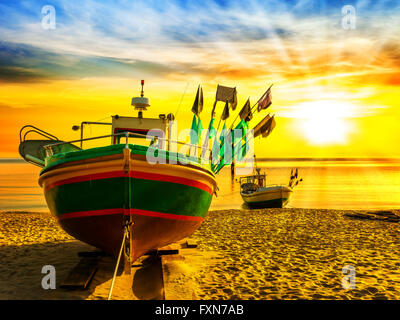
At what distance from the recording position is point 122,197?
16.9ft

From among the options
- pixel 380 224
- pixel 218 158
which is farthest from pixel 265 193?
pixel 218 158

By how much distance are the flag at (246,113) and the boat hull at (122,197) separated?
5442 millimetres

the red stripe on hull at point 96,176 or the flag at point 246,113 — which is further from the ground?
the flag at point 246,113

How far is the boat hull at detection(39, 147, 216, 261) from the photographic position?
5133mm

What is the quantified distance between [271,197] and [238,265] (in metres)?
13.3

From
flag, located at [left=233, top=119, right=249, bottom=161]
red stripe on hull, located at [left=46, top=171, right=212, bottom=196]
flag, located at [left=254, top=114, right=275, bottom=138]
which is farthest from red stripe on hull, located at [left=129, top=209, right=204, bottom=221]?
flag, located at [left=254, top=114, right=275, bottom=138]

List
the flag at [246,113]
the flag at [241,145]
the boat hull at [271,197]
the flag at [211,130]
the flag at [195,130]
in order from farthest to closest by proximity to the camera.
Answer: the boat hull at [271,197] < the flag at [246,113] < the flag at [211,130] < the flag at [241,145] < the flag at [195,130]

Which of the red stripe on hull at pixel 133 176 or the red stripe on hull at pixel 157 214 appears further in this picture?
the red stripe on hull at pixel 157 214

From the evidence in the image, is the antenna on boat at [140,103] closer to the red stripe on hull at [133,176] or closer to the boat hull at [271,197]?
the red stripe on hull at [133,176]

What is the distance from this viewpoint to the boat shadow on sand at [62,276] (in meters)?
5.22

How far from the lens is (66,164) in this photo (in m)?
5.44

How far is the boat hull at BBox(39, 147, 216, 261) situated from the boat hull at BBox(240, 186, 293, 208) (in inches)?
558
